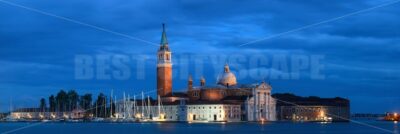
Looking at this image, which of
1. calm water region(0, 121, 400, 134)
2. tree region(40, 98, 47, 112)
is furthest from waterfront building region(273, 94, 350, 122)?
tree region(40, 98, 47, 112)

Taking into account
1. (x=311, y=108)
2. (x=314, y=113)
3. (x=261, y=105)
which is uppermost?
(x=261, y=105)

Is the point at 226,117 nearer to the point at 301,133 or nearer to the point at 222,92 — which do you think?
the point at 222,92

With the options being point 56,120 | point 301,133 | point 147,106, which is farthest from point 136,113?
point 301,133

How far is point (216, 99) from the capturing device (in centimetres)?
9325

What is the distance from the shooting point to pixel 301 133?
5734 centimetres

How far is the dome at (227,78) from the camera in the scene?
96750 mm

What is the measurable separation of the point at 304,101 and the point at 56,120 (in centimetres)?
3693

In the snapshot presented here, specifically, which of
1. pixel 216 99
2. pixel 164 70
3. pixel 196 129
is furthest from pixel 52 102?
pixel 196 129

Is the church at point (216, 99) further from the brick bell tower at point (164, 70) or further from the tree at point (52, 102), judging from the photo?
the tree at point (52, 102)

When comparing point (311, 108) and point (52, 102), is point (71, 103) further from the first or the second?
point (311, 108)

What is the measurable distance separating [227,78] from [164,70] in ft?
29.0

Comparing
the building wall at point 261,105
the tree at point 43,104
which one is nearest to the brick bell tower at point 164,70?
the building wall at point 261,105

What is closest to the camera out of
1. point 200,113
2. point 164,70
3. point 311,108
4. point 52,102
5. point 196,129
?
point 196,129

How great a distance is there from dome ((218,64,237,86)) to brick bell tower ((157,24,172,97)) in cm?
691
